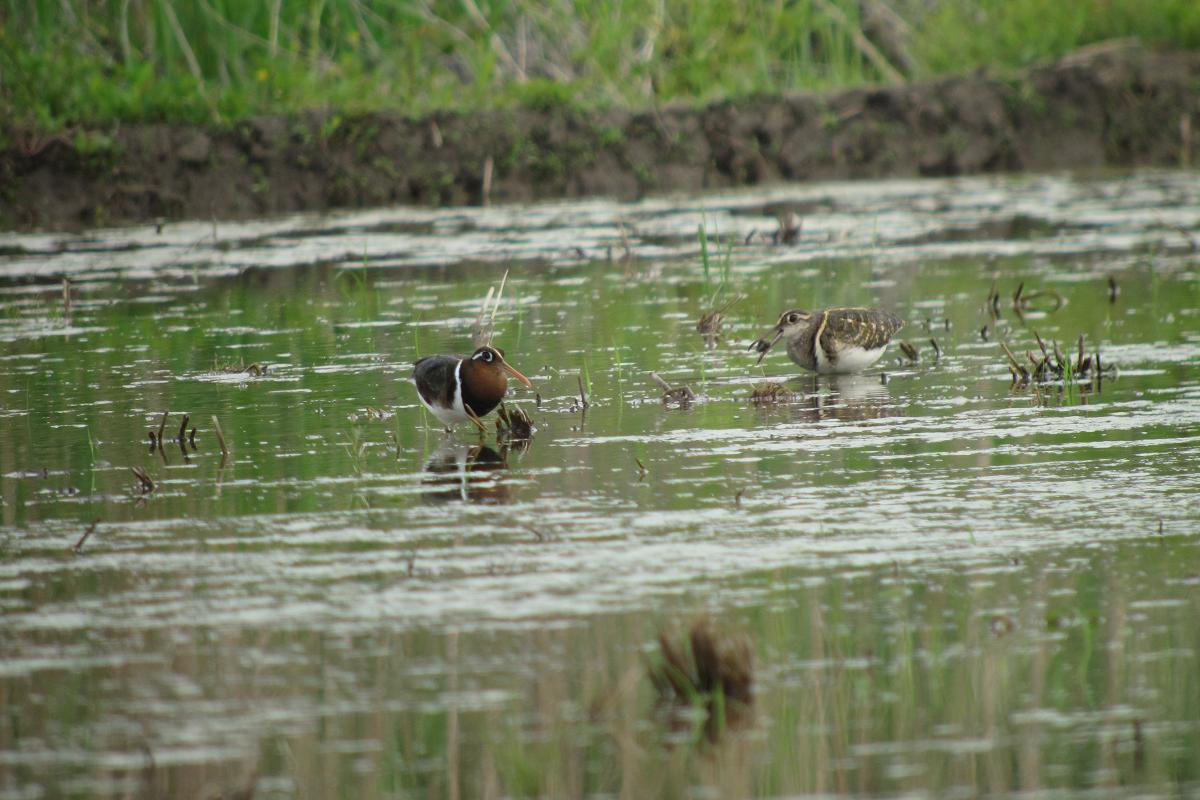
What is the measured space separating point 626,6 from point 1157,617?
65.4ft

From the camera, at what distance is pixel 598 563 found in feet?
19.7

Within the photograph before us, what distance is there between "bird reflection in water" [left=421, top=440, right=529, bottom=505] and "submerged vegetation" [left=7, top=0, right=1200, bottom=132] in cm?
1395

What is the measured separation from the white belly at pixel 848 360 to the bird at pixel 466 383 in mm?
2192

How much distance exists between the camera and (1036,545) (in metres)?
6.10

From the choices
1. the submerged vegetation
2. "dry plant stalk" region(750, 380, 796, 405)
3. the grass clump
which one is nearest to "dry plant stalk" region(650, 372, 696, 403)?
"dry plant stalk" region(750, 380, 796, 405)

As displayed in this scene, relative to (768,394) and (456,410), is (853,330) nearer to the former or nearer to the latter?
(768,394)

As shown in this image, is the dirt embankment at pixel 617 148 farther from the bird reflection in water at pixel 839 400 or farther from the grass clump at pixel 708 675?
the grass clump at pixel 708 675

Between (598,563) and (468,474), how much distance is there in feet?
5.63

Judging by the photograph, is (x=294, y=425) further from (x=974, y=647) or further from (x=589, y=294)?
(x=589, y=294)

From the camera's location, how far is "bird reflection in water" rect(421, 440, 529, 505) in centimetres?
717

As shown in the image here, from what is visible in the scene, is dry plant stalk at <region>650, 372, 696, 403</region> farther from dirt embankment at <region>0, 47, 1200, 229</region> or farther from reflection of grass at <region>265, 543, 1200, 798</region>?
dirt embankment at <region>0, 47, 1200, 229</region>

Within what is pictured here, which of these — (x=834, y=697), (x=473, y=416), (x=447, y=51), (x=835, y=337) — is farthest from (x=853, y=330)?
(x=447, y=51)

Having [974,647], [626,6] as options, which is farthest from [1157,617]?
[626,6]

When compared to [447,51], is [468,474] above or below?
below
